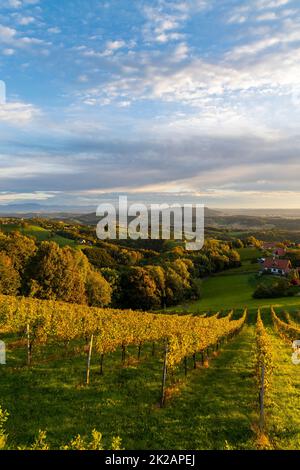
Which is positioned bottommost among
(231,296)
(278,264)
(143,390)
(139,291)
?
(231,296)

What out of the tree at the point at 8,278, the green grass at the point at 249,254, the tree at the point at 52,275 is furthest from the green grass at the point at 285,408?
the green grass at the point at 249,254

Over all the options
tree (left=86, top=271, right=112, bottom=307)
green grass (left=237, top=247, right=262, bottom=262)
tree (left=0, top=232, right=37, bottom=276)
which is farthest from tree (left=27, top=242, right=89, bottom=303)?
green grass (left=237, top=247, right=262, bottom=262)

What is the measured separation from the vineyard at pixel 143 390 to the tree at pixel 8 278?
29.3 metres

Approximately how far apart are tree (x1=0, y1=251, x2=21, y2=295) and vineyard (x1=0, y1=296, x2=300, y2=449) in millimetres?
29293

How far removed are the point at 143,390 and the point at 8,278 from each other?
1858 inches

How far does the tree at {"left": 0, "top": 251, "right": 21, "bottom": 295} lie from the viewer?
59500 millimetres

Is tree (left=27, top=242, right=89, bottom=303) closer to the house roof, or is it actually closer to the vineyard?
the vineyard

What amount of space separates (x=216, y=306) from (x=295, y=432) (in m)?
57.7

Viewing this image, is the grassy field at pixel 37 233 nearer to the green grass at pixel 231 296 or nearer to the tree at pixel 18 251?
the tree at pixel 18 251

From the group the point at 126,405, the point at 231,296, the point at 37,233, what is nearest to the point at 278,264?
the point at 231,296

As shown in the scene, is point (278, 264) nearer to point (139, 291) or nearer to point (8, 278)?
point (139, 291)

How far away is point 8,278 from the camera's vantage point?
60.4 metres
